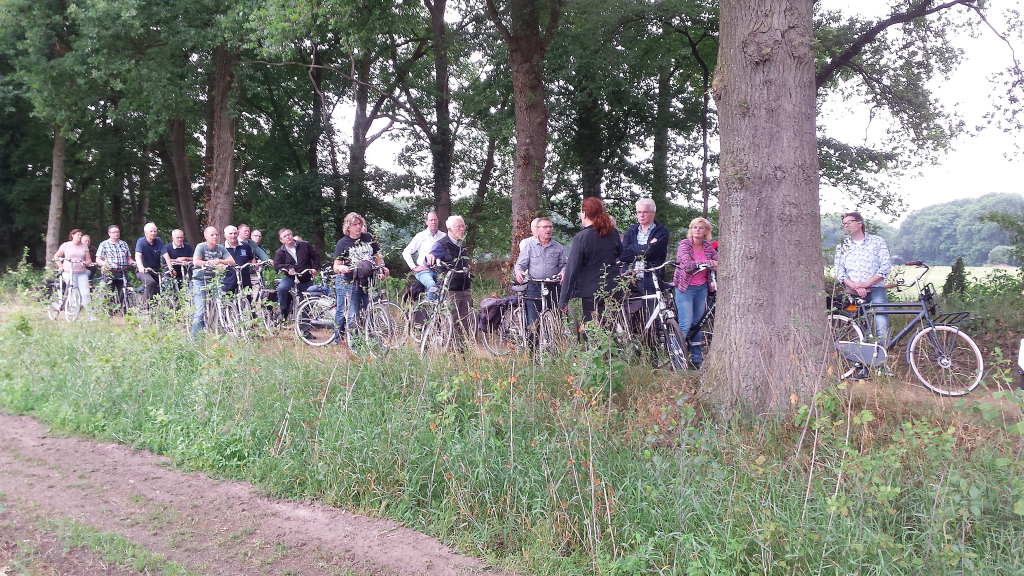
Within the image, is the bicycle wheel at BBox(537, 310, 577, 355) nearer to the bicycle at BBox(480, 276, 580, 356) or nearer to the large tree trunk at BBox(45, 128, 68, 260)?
the bicycle at BBox(480, 276, 580, 356)

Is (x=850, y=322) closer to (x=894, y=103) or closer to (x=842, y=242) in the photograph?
(x=842, y=242)

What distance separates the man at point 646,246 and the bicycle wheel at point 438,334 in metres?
2.30

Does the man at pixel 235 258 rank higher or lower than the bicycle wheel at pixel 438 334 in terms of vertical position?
higher

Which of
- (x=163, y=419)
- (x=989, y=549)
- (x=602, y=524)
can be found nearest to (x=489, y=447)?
(x=602, y=524)

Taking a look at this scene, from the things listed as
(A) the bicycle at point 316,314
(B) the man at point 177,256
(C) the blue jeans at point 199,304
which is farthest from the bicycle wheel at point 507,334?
(B) the man at point 177,256

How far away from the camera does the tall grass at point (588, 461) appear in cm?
327

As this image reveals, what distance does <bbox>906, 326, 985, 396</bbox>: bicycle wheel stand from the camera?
6.04 metres

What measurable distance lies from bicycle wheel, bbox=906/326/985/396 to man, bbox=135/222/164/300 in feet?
36.9

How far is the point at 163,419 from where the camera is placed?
5.80 metres

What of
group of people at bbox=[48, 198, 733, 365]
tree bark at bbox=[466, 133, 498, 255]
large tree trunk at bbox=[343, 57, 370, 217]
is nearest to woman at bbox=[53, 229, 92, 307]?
group of people at bbox=[48, 198, 733, 365]

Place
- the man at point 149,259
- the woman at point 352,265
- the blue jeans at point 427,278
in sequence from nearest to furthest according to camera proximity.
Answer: the blue jeans at point 427,278 → the woman at point 352,265 → the man at point 149,259

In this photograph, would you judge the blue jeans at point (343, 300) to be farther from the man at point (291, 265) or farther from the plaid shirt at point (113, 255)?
the plaid shirt at point (113, 255)

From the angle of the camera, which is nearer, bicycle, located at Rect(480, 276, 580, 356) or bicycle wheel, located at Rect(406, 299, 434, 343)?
bicycle, located at Rect(480, 276, 580, 356)

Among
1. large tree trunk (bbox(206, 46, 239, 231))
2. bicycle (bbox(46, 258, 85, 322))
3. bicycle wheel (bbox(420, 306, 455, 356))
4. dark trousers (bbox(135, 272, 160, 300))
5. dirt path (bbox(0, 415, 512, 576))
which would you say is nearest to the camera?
dirt path (bbox(0, 415, 512, 576))
